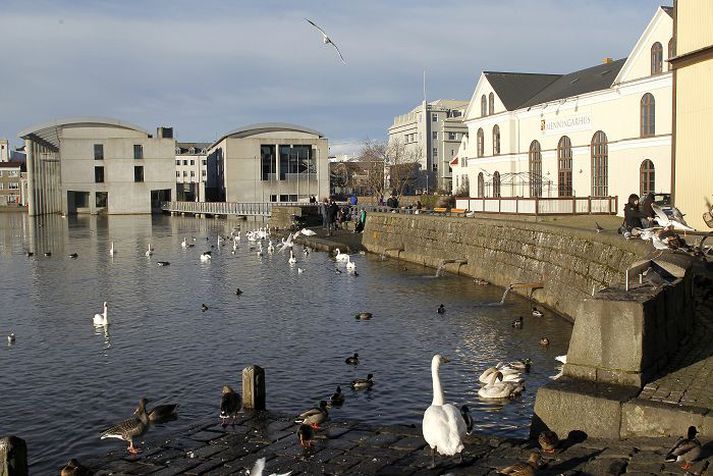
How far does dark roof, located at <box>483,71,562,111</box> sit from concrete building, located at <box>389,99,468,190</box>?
211 feet

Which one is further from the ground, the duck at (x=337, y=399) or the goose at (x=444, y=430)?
the goose at (x=444, y=430)

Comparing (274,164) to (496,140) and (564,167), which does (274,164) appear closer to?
(496,140)

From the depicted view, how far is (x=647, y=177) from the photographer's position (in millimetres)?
43531

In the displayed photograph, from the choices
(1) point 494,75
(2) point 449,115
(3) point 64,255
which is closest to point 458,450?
(3) point 64,255

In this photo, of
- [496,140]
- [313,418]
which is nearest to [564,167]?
[496,140]

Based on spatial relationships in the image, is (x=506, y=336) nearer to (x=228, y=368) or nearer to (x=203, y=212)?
(x=228, y=368)

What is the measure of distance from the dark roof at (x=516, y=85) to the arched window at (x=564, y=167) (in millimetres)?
6550

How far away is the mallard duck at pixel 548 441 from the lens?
8.66 metres

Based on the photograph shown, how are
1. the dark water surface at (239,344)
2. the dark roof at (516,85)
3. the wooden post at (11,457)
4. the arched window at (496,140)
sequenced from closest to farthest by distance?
the wooden post at (11,457), the dark water surface at (239,344), the dark roof at (516,85), the arched window at (496,140)

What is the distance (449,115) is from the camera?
5536 inches

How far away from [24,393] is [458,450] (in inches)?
345

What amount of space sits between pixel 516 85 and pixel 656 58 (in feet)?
56.9

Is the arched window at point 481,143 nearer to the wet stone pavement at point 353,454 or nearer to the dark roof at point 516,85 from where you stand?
the dark roof at point 516,85

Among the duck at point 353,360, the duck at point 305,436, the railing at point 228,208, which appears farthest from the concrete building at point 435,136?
the duck at point 305,436
